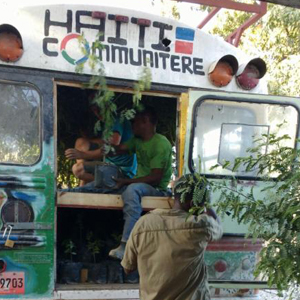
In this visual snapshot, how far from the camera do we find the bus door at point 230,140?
4.45 meters

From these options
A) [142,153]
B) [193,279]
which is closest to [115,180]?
[142,153]

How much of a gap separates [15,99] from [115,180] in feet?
3.80

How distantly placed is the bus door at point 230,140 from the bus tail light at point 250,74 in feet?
0.55

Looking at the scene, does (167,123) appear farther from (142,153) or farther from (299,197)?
(299,197)

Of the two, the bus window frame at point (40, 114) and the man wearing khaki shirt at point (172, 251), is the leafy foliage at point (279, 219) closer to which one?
the man wearing khaki shirt at point (172, 251)

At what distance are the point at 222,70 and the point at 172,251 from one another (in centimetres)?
214

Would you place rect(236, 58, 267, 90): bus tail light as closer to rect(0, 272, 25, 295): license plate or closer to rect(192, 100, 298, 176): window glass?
rect(192, 100, 298, 176): window glass

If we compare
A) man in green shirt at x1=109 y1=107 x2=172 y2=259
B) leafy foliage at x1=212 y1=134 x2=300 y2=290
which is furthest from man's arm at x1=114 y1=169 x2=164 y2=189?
leafy foliage at x1=212 y1=134 x2=300 y2=290

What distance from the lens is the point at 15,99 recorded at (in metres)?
4.14

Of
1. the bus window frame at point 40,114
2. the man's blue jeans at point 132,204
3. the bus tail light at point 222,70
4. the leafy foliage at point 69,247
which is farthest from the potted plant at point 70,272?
the bus tail light at point 222,70

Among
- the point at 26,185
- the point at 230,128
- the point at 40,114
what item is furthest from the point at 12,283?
the point at 230,128

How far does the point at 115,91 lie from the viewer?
444cm

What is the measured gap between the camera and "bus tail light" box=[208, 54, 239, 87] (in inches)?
180

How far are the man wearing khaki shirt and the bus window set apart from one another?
148cm
